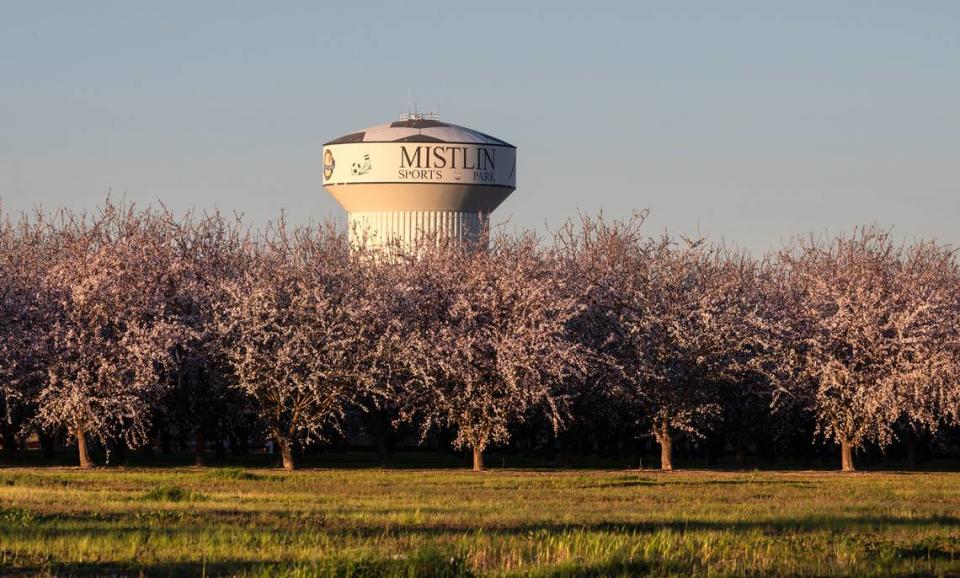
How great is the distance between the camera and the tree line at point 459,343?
216 ft

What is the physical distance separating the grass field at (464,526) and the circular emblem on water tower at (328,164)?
151ft

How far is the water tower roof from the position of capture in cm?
9881

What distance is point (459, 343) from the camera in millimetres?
66750

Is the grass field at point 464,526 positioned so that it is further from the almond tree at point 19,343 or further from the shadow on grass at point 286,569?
the almond tree at point 19,343

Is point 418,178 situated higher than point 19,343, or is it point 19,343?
point 418,178

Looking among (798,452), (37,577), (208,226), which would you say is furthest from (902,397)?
(37,577)

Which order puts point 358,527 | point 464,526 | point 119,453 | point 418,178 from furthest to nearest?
1. point 418,178
2. point 119,453
3. point 464,526
4. point 358,527

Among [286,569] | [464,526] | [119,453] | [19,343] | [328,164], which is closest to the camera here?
[286,569]

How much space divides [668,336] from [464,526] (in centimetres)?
3892

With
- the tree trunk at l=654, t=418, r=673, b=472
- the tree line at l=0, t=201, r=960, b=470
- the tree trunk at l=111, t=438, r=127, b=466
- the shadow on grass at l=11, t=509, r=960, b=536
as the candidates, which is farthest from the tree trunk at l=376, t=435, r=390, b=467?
the shadow on grass at l=11, t=509, r=960, b=536

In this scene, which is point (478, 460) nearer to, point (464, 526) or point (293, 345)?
point (293, 345)

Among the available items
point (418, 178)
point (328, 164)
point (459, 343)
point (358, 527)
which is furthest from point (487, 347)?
point (328, 164)

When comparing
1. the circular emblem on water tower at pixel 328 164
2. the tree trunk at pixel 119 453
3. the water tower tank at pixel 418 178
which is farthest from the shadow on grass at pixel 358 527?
the circular emblem on water tower at pixel 328 164

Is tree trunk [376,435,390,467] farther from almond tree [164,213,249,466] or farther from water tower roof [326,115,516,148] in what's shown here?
water tower roof [326,115,516,148]
